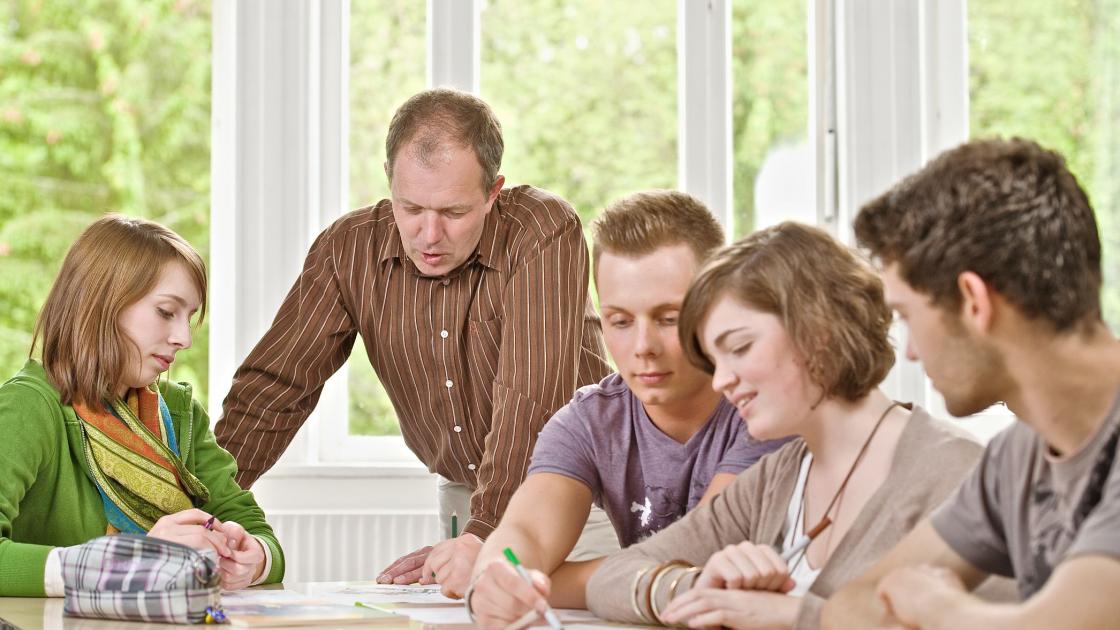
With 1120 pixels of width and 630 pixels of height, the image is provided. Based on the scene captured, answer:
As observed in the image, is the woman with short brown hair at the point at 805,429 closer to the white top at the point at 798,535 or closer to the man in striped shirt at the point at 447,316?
the white top at the point at 798,535

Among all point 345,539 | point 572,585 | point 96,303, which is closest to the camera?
point 572,585

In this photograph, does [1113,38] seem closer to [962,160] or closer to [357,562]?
[357,562]

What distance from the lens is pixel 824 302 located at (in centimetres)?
150

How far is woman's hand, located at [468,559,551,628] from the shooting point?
1532mm

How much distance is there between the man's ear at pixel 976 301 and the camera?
1.10 meters

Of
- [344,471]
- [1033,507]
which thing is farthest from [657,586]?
[344,471]

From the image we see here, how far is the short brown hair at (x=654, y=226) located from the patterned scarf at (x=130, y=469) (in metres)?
0.83

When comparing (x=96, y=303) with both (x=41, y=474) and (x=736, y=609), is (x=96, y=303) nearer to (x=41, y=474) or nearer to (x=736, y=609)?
(x=41, y=474)

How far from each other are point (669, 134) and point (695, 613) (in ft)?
9.39

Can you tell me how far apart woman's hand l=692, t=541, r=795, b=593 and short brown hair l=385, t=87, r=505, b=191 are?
4.09 ft

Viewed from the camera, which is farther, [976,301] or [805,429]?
[805,429]

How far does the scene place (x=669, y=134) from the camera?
4.10m

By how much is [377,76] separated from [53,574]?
2381mm

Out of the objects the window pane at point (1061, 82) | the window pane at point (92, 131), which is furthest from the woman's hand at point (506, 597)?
the window pane at point (1061, 82)
